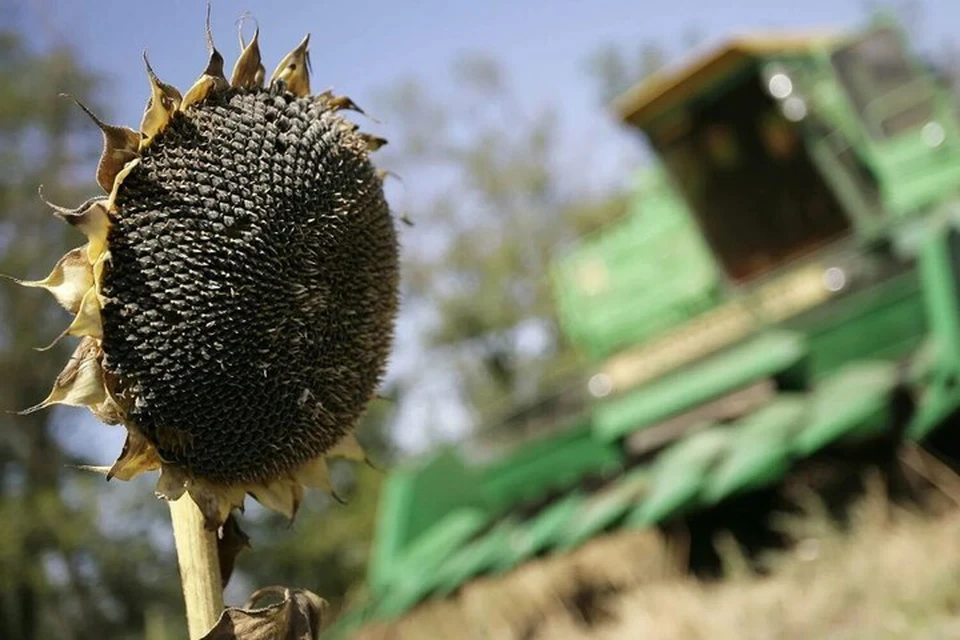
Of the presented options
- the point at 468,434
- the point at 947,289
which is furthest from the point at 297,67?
the point at 468,434

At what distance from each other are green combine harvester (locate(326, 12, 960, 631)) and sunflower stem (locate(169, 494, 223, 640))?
3.27m

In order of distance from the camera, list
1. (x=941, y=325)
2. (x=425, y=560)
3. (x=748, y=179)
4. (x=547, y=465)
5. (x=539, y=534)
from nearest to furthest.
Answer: (x=941, y=325) → (x=539, y=534) → (x=425, y=560) → (x=547, y=465) → (x=748, y=179)

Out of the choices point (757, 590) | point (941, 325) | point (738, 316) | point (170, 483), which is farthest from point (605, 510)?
point (170, 483)

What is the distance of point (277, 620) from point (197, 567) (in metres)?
0.12

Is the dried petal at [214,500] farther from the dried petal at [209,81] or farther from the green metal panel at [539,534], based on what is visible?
the green metal panel at [539,534]

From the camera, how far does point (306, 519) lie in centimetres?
1625

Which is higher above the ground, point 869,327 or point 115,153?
point 115,153

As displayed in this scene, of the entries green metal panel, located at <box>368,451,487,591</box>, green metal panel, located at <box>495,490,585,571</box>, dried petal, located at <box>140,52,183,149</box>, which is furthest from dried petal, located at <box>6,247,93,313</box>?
green metal panel, located at <box>368,451,487,591</box>

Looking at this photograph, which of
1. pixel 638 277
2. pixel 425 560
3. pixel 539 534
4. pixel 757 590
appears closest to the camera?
pixel 757 590

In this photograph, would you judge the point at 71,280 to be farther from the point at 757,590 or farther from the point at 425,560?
the point at 425,560

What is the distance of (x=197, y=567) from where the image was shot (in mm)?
1250

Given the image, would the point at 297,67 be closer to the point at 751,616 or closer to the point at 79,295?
the point at 79,295

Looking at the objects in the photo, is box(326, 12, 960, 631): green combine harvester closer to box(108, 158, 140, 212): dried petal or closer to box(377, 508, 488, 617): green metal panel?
box(377, 508, 488, 617): green metal panel

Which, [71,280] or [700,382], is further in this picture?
[700,382]
